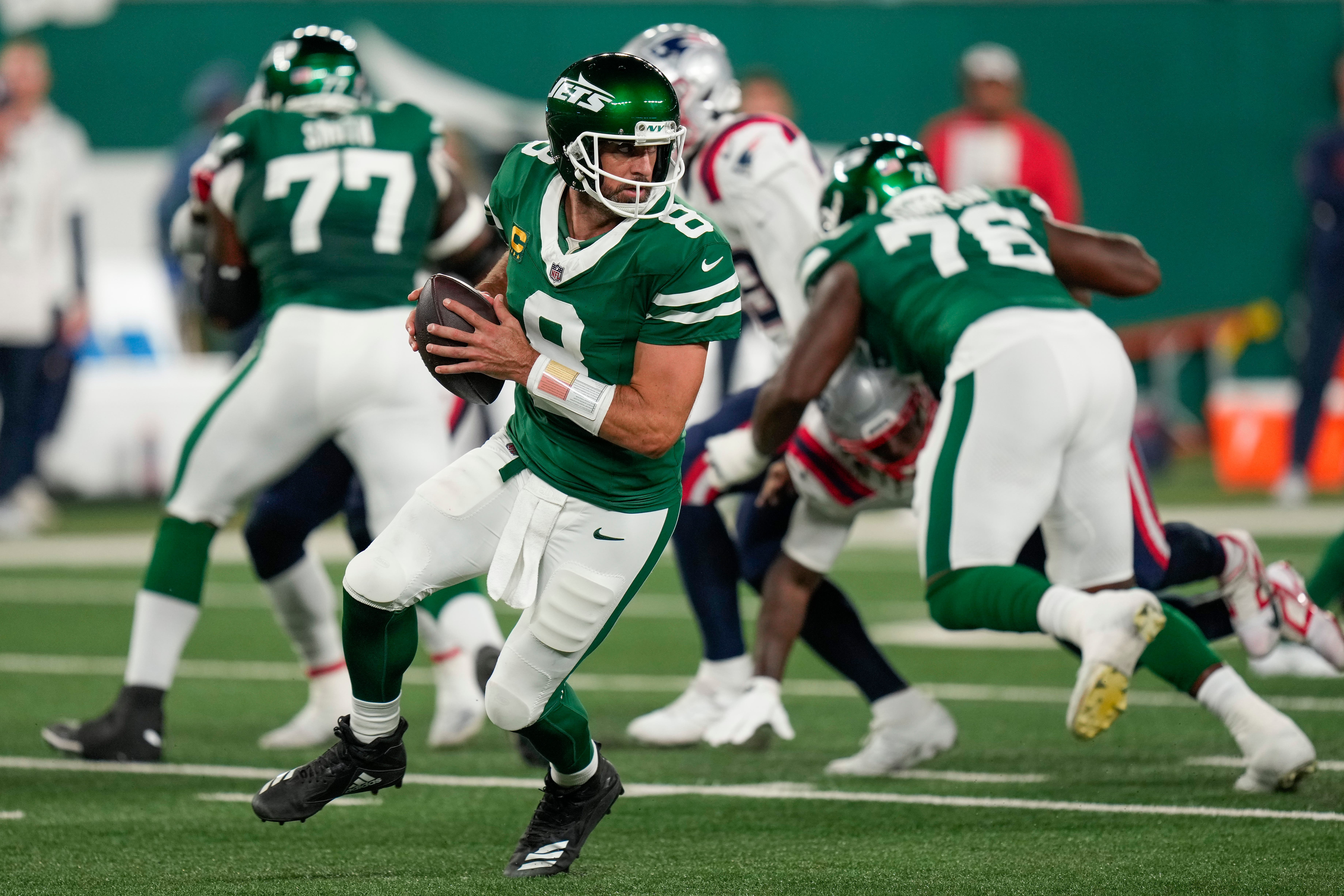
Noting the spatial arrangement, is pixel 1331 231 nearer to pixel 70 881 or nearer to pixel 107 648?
pixel 107 648

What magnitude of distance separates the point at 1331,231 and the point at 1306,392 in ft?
2.75

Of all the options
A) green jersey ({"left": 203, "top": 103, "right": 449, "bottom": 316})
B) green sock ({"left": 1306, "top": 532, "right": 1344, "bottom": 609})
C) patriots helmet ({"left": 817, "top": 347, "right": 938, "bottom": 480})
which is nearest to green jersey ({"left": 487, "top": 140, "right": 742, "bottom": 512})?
patriots helmet ({"left": 817, "top": 347, "right": 938, "bottom": 480})

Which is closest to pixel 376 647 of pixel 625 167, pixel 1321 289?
pixel 625 167

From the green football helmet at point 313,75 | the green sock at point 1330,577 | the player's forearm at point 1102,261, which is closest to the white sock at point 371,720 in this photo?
the player's forearm at point 1102,261

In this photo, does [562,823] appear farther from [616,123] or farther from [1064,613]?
[616,123]

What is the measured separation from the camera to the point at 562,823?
3801 mm

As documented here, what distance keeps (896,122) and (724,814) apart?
35.8 ft

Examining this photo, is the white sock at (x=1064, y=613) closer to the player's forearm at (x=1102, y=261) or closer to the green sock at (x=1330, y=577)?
the player's forearm at (x=1102, y=261)

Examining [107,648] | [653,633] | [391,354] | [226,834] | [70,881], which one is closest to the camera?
[70,881]

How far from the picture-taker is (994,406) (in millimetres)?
4270

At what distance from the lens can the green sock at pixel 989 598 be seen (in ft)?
13.4

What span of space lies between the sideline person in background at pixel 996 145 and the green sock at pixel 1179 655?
5.89m

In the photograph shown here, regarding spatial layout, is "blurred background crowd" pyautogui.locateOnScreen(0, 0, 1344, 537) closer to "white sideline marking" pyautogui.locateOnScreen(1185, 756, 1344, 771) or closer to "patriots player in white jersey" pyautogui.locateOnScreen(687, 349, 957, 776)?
"white sideline marking" pyautogui.locateOnScreen(1185, 756, 1344, 771)

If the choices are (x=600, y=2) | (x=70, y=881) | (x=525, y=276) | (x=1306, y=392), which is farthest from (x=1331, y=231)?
(x=70, y=881)
